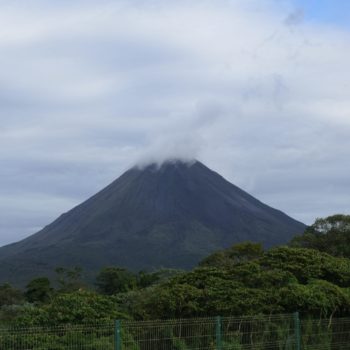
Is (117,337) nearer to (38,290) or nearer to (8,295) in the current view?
(38,290)

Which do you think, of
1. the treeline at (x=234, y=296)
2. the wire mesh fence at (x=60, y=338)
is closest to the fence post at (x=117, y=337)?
the wire mesh fence at (x=60, y=338)

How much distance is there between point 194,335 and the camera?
15.4 meters

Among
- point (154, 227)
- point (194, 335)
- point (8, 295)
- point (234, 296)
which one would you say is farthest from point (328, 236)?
point (154, 227)

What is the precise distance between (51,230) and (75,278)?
461 feet

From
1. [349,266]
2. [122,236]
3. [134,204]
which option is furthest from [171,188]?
[349,266]

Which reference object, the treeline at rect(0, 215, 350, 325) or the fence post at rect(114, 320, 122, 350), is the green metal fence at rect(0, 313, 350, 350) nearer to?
the fence post at rect(114, 320, 122, 350)

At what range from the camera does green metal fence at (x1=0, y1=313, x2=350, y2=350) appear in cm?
1319

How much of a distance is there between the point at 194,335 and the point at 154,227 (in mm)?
157290

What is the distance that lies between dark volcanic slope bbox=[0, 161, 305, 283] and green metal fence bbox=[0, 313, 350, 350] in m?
113

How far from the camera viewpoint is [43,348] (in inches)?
515

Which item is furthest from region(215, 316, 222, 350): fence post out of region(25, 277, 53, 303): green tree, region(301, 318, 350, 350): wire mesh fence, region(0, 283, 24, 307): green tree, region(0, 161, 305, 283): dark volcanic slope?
region(0, 161, 305, 283): dark volcanic slope

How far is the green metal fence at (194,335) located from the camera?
43.3 feet

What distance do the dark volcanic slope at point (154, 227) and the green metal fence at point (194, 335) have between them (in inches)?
4468

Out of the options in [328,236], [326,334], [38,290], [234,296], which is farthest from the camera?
[38,290]
